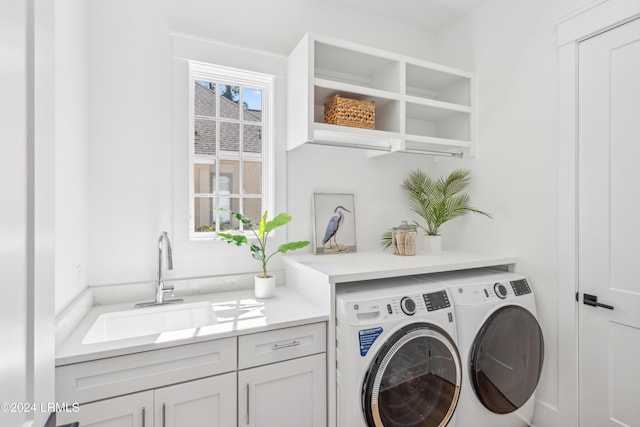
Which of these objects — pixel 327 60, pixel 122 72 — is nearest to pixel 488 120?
pixel 327 60

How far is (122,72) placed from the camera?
1.86 m

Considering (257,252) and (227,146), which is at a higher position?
(227,146)

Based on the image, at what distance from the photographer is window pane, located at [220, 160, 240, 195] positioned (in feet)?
7.16

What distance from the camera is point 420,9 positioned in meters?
2.52

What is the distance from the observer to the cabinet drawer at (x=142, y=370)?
1206 millimetres

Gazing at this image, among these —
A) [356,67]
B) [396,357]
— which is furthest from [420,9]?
[396,357]

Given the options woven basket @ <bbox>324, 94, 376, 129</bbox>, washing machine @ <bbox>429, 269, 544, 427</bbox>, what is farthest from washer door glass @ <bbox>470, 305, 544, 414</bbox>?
woven basket @ <bbox>324, 94, 376, 129</bbox>

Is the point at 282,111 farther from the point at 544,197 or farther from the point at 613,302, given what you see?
the point at 613,302

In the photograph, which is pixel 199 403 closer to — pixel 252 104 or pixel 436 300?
pixel 436 300

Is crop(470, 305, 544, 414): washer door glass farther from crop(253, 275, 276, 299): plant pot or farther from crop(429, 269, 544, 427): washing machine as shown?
crop(253, 275, 276, 299): plant pot

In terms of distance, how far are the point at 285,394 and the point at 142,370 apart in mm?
629

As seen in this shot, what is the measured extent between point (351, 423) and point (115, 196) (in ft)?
5.55

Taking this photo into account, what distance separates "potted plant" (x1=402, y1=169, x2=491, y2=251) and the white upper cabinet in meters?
0.22

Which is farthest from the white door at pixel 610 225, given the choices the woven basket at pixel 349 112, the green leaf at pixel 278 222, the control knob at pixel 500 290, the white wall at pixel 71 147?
the white wall at pixel 71 147
